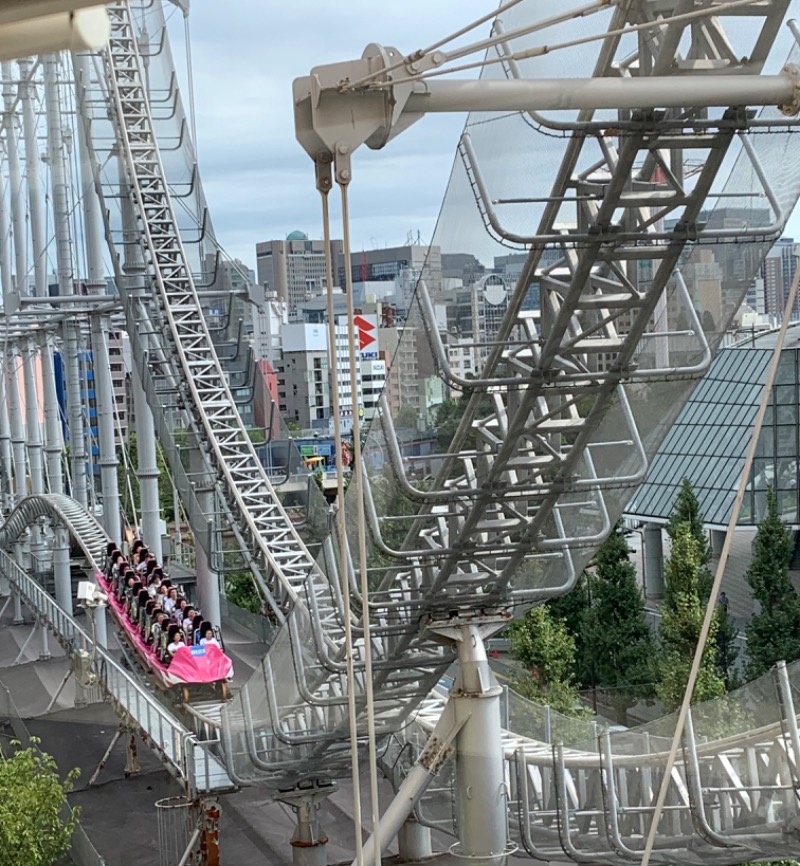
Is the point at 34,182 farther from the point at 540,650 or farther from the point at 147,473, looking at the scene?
the point at 540,650

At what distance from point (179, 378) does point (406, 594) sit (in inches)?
276

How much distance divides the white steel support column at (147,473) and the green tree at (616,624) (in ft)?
15.6

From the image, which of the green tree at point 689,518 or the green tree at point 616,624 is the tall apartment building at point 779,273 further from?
the green tree at point 616,624

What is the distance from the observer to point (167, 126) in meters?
14.7

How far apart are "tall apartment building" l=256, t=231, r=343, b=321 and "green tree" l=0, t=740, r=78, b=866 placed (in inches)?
2047

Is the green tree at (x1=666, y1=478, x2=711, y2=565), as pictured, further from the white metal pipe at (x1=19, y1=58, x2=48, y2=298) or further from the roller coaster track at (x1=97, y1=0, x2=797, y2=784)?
the white metal pipe at (x1=19, y1=58, x2=48, y2=298)

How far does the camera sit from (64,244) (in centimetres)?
1702

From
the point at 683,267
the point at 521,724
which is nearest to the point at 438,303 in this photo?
the point at 683,267

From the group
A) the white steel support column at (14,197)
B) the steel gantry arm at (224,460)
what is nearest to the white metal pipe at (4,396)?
the white steel support column at (14,197)

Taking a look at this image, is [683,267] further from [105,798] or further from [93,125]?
[93,125]

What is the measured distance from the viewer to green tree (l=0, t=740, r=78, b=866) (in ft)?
31.9

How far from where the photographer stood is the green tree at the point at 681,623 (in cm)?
1409

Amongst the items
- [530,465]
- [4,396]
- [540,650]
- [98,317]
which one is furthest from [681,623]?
[4,396]

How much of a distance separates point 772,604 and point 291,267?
5061 cm
